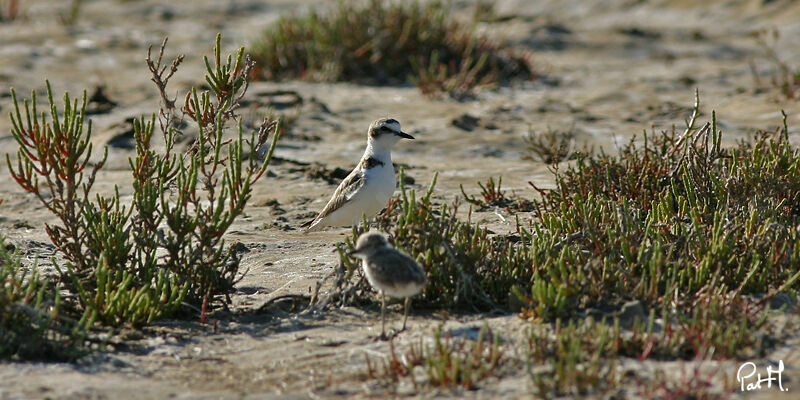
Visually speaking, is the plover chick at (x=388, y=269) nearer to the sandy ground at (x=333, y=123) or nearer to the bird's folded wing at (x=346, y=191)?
the sandy ground at (x=333, y=123)

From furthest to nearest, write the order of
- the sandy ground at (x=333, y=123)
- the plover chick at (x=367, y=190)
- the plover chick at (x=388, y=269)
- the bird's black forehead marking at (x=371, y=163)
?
1. the bird's black forehead marking at (x=371, y=163)
2. the plover chick at (x=367, y=190)
3. the plover chick at (x=388, y=269)
4. the sandy ground at (x=333, y=123)

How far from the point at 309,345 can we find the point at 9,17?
1353 centimetres

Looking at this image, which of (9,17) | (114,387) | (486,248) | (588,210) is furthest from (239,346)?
(9,17)

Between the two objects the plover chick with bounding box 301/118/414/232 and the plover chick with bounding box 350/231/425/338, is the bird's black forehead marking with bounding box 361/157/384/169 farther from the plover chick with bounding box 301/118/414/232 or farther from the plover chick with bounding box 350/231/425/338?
the plover chick with bounding box 350/231/425/338

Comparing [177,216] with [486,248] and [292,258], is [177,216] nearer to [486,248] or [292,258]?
[292,258]

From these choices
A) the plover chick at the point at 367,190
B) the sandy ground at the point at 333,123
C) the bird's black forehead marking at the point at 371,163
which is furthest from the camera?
the bird's black forehead marking at the point at 371,163

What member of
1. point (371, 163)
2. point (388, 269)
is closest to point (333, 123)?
point (371, 163)

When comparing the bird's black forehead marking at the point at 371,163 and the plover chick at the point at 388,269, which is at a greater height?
the bird's black forehead marking at the point at 371,163

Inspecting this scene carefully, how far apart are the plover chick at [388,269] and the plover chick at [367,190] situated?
66.3 inches

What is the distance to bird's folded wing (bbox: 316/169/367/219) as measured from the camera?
22.7ft

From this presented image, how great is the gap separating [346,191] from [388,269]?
2216 millimetres

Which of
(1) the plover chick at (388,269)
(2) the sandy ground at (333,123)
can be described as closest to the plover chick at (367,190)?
(2) the sandy ground at (333,123)

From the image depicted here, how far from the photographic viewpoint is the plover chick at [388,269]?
15.7ft

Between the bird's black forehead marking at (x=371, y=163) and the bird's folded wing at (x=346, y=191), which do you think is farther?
the bird's black forehead marking at (x=371, y=163)
